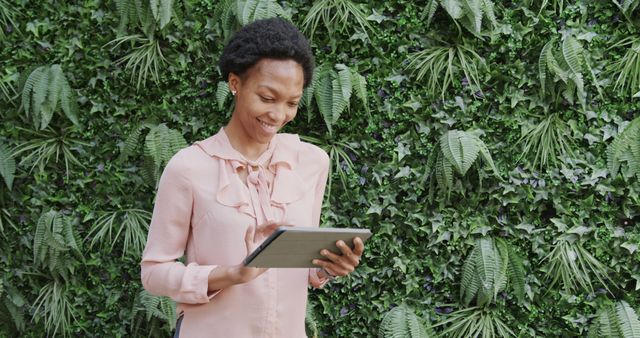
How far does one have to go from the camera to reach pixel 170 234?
5.98ft

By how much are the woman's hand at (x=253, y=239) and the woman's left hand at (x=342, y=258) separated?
0.38 feet

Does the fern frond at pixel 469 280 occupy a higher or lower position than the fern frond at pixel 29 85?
lower

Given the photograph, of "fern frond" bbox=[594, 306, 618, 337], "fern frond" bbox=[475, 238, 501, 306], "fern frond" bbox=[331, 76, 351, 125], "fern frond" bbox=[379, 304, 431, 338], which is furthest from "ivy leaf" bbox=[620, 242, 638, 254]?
"fern frond" bbox=[331, 76, 351, 125]

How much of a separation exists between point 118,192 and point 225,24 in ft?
2.61

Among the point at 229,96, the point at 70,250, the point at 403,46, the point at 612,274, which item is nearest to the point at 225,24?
the point at 229,96

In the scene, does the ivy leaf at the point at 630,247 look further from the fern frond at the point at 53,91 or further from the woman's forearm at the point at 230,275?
the fern frond at the point at 53,91

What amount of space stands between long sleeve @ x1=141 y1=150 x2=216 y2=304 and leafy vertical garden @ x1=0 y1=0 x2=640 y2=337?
1.65 m

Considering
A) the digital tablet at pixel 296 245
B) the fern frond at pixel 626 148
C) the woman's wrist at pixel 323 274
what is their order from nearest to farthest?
the digital tablet at pixel 296 245 → the woman's wrist at pixel 323 274 → the fern frond at pixel 626 148

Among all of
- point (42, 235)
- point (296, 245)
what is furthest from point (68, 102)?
point (296, 245)

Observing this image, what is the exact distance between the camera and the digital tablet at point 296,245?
152 cm

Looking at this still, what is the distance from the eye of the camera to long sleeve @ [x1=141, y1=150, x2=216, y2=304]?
1785mm

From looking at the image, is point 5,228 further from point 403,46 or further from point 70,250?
point 403,46

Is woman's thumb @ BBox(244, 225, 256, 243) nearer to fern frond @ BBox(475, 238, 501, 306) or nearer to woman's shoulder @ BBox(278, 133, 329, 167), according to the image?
woman's shoulder @ BBox(278, 133, 329, 167)

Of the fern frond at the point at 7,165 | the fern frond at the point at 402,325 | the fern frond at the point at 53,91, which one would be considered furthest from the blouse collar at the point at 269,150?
the fern frond at the point at 7,165
